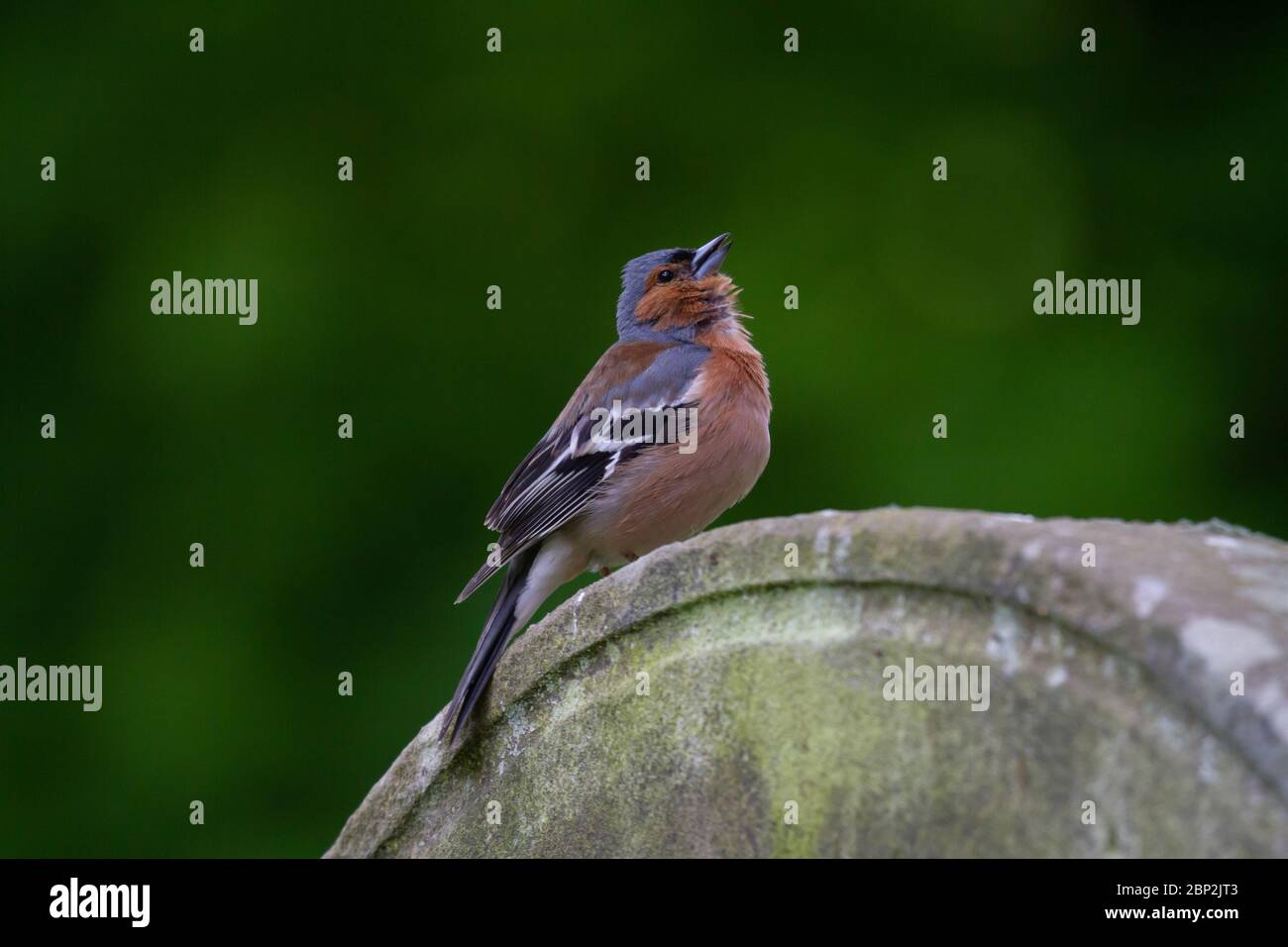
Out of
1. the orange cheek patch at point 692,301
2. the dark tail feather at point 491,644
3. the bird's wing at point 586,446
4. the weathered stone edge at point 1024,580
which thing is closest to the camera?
the weathered stone edge at point 1024,580

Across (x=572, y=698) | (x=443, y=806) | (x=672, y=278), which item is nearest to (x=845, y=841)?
(x=572, y=698)

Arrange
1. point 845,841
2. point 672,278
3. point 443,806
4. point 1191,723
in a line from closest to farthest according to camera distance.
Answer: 1. point 1191,723
2. point 845,841
3. point 443,806
4. point 672,278

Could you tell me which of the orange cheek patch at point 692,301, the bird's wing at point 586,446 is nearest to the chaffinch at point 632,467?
the bird's wing at point 586,446

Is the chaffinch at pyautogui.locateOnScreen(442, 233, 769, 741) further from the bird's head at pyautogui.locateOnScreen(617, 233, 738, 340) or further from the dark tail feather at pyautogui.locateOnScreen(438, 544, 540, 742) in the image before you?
the bird's head at pyautogui.locateOnScreen(617, 233, 738, 340)

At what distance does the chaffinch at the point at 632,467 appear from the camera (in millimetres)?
4254

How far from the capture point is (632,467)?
4.36 m

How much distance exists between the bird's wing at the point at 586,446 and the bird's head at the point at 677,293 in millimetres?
157

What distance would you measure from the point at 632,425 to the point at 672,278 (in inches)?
30.8

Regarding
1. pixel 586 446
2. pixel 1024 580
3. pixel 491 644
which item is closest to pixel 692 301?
pixel 586 446

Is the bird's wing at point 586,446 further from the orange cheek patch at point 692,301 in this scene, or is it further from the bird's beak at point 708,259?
the bird's beak at point 708,259

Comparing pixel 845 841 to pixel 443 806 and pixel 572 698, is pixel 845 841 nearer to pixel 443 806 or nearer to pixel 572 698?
pixel 572 698

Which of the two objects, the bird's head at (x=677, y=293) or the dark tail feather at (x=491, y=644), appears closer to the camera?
the dark tail feather at (x=491, y=644)

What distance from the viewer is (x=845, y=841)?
2143 mm

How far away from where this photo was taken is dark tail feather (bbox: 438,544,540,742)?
291 cm
